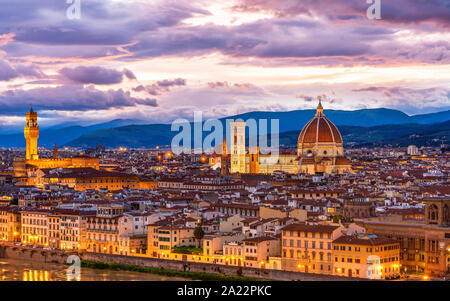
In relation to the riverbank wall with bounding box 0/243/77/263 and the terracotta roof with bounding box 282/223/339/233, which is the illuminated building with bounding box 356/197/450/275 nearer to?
the terracotta roof with bounding box 282/223/339/233

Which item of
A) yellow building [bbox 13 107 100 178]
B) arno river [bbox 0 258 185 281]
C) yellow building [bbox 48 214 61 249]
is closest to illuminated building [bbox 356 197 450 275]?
arno river [bbox 0 258 185 281]

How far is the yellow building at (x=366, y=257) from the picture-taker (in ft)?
87.5

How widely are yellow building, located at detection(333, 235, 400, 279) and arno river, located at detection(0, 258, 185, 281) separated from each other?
6.03 metres

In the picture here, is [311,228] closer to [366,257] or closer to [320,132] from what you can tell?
[366,257]

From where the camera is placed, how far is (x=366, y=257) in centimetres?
2664

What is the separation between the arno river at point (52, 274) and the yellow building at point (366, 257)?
6.03 m

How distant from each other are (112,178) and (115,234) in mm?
36055

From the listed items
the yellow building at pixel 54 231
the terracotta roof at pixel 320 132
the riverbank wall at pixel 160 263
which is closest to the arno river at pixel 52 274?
the riverbank wall at pixel 160 263

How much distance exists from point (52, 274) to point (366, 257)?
1191cm
